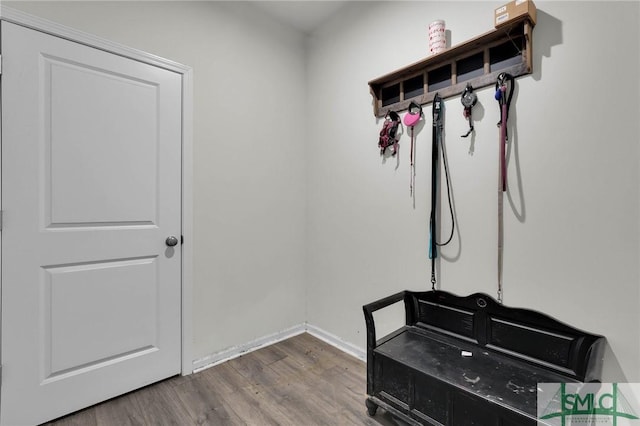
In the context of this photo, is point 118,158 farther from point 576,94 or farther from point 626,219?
point 626,219

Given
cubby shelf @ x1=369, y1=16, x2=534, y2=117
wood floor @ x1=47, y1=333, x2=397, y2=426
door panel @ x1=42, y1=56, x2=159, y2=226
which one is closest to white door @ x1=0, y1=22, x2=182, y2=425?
door panel @ x1=42, y1=56, x2=159, y2=226

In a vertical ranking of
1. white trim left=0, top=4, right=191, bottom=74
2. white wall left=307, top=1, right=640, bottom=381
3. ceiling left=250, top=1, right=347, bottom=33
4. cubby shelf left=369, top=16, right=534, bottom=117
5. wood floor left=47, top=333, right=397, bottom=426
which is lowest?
wood floor left=47, top=333, right=397, bottom=426

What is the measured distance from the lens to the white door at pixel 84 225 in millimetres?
1565

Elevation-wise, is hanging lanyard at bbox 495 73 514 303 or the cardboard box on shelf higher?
the cardboard box on shelf

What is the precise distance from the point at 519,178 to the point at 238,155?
1808 mm

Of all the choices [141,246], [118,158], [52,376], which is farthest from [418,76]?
[52,376]

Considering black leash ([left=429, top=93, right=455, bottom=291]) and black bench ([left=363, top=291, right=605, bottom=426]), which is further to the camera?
black leash ([left=429, top=93, right=455, bottom=291])

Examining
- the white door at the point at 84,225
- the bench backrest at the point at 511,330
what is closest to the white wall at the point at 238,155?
the white door at the point at 84,225

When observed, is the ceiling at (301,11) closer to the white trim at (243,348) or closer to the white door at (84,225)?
the white door at (84,225)

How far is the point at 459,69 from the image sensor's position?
5.90 feet

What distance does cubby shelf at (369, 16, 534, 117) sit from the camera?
1.54 m

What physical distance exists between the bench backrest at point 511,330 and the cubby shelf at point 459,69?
1.17 m

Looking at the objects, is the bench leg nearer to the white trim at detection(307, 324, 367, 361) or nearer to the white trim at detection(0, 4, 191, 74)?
the white trim at detection(307, 324, 367, 361)

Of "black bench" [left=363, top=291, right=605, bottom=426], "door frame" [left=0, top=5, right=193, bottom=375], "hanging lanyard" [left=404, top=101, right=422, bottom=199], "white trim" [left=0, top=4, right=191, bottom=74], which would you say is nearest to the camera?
"black bench" [left=363, top=291, right=605, bottom=426]
